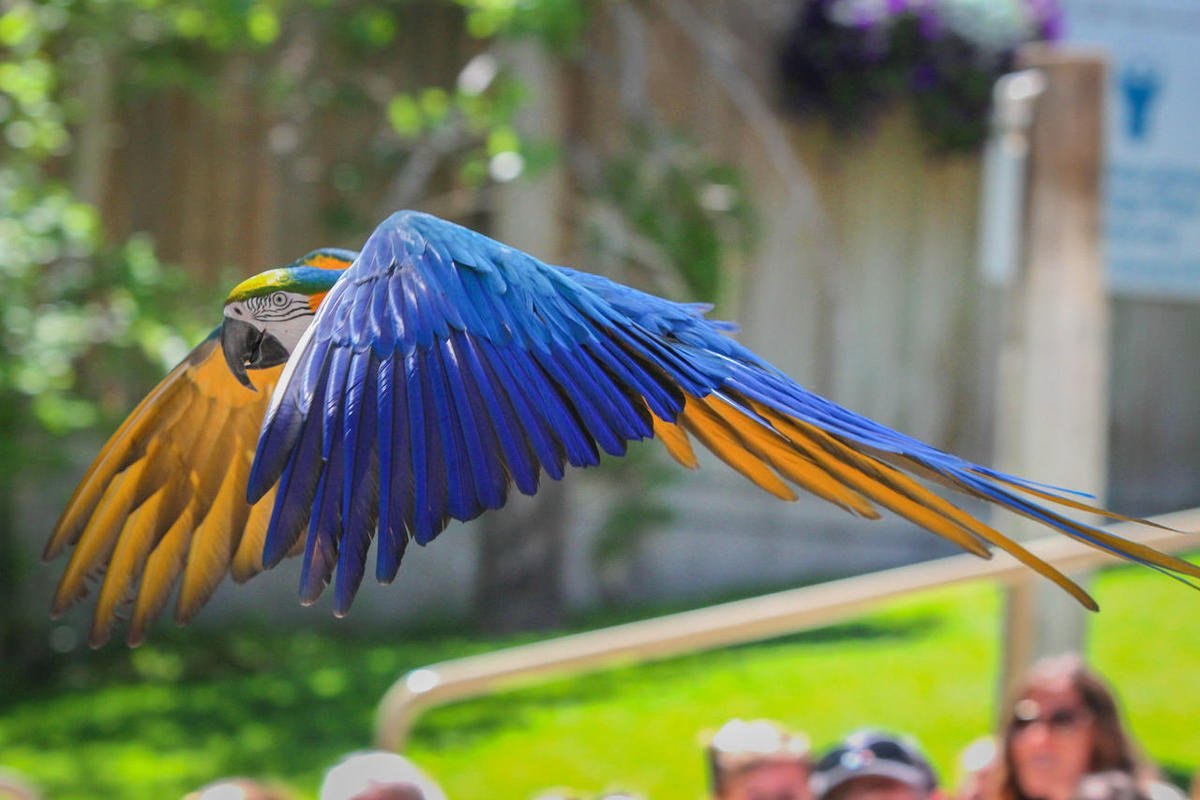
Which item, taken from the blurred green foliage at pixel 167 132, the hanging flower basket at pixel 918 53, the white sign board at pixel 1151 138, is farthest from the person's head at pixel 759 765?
the white sign board at pixel 1151 138

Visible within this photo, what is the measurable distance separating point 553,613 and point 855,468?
3.33 meters

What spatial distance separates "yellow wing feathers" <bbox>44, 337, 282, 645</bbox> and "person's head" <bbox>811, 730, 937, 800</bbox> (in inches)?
44.5

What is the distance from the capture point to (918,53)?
4379mm

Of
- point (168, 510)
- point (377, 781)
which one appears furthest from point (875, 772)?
point (168, 510)

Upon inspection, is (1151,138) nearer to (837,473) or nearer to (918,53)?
(918,53)

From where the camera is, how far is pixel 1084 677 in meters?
1.99

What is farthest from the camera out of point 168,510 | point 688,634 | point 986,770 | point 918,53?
point 918,53

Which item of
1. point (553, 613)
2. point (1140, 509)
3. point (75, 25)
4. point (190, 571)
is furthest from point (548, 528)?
point (190, 571)

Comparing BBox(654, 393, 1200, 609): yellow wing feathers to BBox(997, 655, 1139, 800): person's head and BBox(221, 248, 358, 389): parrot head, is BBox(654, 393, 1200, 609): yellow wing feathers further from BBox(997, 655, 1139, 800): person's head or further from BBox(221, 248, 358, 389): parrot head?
BBox(997, 655, 1139, 800): person's head

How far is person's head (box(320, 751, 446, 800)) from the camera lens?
69.2 inches

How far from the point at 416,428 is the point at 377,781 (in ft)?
3.67

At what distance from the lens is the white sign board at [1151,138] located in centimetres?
482

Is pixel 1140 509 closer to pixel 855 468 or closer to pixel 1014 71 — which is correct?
pixel 1014 71

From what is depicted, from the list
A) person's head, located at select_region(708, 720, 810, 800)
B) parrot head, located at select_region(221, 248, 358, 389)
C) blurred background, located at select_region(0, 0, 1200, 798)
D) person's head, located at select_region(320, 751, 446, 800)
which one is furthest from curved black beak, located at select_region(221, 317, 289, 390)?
blurred background, located at select_region(0, 0, 1200, 798)
